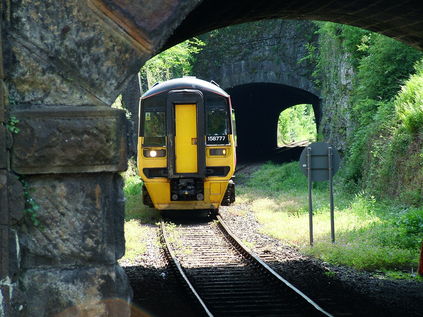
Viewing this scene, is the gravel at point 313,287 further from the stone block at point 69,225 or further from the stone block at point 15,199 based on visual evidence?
the stone block at point 15,199

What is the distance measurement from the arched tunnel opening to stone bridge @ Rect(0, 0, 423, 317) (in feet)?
103

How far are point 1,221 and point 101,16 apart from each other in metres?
1.35

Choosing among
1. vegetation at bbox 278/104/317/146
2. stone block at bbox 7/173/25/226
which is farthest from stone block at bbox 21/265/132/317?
vegetation at bbox 278/104/317/146

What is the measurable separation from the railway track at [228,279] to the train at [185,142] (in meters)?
1.58

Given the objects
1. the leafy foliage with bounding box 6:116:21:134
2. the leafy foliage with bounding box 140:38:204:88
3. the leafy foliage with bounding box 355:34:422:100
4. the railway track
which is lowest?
the railway track

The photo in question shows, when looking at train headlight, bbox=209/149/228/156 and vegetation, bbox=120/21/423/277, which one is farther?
train headlight, bbox=209/149/228/156

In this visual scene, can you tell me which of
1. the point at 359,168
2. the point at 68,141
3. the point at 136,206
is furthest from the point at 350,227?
the point at 68,141

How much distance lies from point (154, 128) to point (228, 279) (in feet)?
22.1

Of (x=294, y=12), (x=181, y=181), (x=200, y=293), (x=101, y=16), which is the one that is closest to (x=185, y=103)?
(x=181, y=181)

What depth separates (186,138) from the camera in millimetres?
15219

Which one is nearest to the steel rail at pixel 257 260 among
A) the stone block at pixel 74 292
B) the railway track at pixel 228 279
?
the railway track at pixel 228 279

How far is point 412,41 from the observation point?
9.55 metres

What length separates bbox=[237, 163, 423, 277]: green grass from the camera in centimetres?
1002

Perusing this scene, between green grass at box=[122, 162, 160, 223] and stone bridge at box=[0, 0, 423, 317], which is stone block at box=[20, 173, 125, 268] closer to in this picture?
stone bridge at box=[0, 0, 423, 317]
